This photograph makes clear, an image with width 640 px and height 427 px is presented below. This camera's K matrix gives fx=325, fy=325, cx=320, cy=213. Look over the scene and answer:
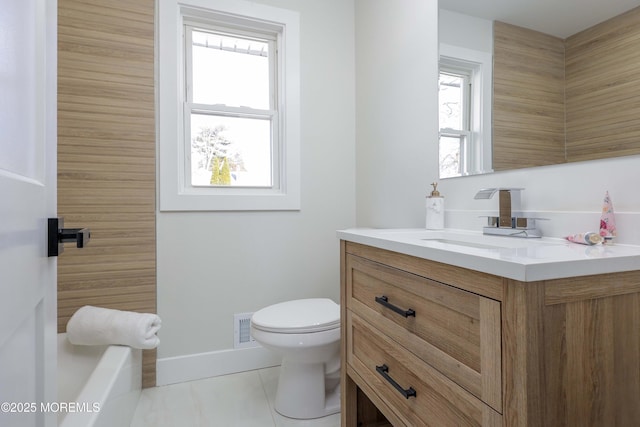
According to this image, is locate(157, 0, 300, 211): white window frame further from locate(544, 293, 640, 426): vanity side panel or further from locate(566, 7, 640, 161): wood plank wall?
locate(544, 293, 640, 426): vanity side panel

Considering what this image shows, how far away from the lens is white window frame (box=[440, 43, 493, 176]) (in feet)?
4.17

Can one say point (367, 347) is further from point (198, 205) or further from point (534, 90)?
point (198, 205)

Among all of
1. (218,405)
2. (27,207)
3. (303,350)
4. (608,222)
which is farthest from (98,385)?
(608,222)

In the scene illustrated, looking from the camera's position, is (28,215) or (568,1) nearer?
(28,215)

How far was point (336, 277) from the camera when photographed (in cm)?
216

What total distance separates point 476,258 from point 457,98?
1045 millimetres

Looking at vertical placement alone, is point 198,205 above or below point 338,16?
below

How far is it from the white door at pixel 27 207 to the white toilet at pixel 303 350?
88 cm

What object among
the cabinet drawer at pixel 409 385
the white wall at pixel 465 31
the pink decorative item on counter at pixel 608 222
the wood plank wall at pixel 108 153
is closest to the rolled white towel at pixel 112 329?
the wood plank wall at pixel 108 153

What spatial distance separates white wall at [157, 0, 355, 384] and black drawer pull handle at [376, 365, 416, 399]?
115 cm

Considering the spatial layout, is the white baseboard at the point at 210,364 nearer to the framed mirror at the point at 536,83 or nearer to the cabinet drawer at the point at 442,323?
the cabinet drawer at the point at 442,323

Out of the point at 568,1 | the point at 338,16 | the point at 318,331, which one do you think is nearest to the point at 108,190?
the point at 318,331

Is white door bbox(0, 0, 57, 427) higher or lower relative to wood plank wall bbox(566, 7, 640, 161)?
lower

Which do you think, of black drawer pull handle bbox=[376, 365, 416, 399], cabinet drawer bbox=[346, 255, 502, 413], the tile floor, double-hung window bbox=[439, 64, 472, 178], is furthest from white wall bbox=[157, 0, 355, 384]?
black drawer pull handle bbox=[376, 365, 416, 399]
